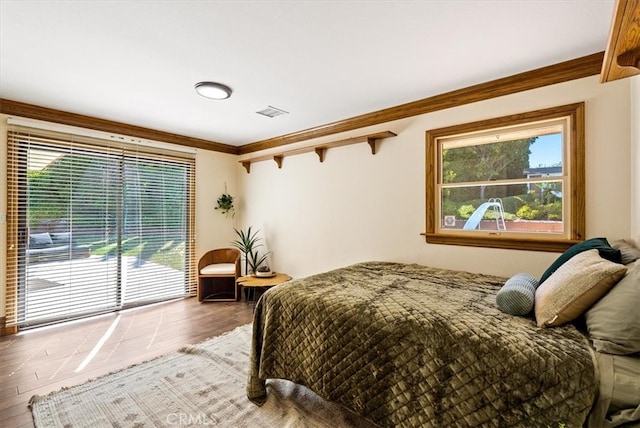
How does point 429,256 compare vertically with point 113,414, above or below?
above

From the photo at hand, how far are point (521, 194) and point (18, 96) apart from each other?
4.62 meters

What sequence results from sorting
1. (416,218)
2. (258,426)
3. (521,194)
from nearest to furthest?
(258,426), (521,194), (416,218)

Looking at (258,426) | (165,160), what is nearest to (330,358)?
(258,426)

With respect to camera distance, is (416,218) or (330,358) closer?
(330,358)

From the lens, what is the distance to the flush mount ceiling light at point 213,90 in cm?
247

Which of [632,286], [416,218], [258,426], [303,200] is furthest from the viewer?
[303,200]

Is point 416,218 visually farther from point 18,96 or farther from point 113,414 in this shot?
point 18,96

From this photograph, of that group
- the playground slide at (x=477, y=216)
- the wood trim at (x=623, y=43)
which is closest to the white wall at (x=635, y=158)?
the wood trim at (x=623, y=43)

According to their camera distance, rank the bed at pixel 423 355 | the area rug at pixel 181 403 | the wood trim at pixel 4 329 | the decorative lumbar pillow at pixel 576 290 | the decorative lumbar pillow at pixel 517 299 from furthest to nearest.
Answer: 1. the wood trim at pixel 4 329
2. the area rug at pixel 181 403
3. the decorative lumbar pillow at pixel 517 299
4. the decorative lumbar pillow at pixel 576 290
5. the bed at pixel 423 355

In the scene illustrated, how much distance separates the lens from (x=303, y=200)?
12.9ft

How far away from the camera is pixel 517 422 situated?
1163mm

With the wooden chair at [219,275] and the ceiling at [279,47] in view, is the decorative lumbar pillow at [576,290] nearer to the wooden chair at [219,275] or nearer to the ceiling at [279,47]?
the ceiling at [279,47]

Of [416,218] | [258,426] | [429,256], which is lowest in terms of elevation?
[258,426]

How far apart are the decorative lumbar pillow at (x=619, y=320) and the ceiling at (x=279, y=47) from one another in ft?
4.76
